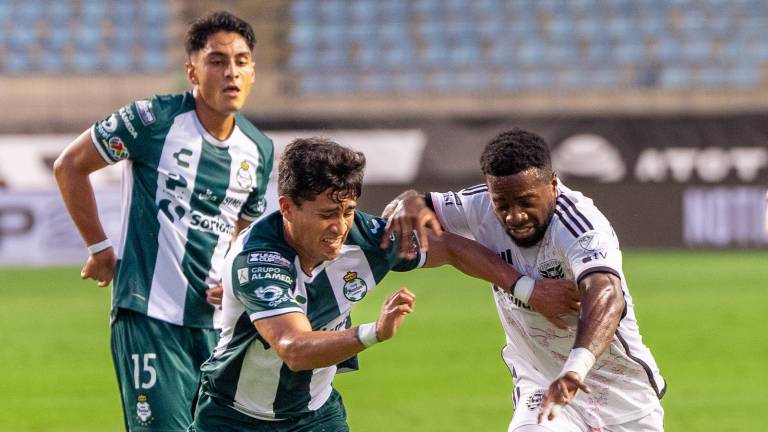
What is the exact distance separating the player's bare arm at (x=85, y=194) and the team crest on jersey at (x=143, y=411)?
66 centimetres

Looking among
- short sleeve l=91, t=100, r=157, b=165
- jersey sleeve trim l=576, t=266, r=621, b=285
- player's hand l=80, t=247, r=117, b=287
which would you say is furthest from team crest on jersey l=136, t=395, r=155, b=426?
jersey sleeve trim l=576, t=266, r=621, b=285

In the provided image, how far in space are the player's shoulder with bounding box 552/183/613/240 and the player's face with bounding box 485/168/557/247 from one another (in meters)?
0.08

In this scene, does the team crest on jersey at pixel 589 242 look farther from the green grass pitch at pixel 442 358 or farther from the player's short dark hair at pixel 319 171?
the green grass pitch at pixel 442 358

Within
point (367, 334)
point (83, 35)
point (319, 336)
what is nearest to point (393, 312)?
point (367, 334)

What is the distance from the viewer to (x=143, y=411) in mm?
5570

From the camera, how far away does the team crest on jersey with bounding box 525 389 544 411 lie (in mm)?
5074

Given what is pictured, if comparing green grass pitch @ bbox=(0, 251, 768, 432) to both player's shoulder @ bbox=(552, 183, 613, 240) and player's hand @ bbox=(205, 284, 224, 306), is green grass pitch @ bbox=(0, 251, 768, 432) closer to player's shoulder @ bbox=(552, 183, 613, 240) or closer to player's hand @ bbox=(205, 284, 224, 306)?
player's hand @ bbox=(205, 284, 224, 306)

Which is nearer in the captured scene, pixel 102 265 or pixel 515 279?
pixel 515 279

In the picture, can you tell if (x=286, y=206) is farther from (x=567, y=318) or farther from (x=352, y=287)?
(x=567, y=318)

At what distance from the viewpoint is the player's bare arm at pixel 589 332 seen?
4082mm

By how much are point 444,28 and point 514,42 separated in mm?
1595

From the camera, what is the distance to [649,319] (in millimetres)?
14219

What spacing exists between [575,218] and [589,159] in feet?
58.5

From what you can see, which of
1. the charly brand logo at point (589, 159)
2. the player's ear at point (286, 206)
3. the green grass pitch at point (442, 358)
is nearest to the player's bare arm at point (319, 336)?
the player's ear at point (286, 206)
